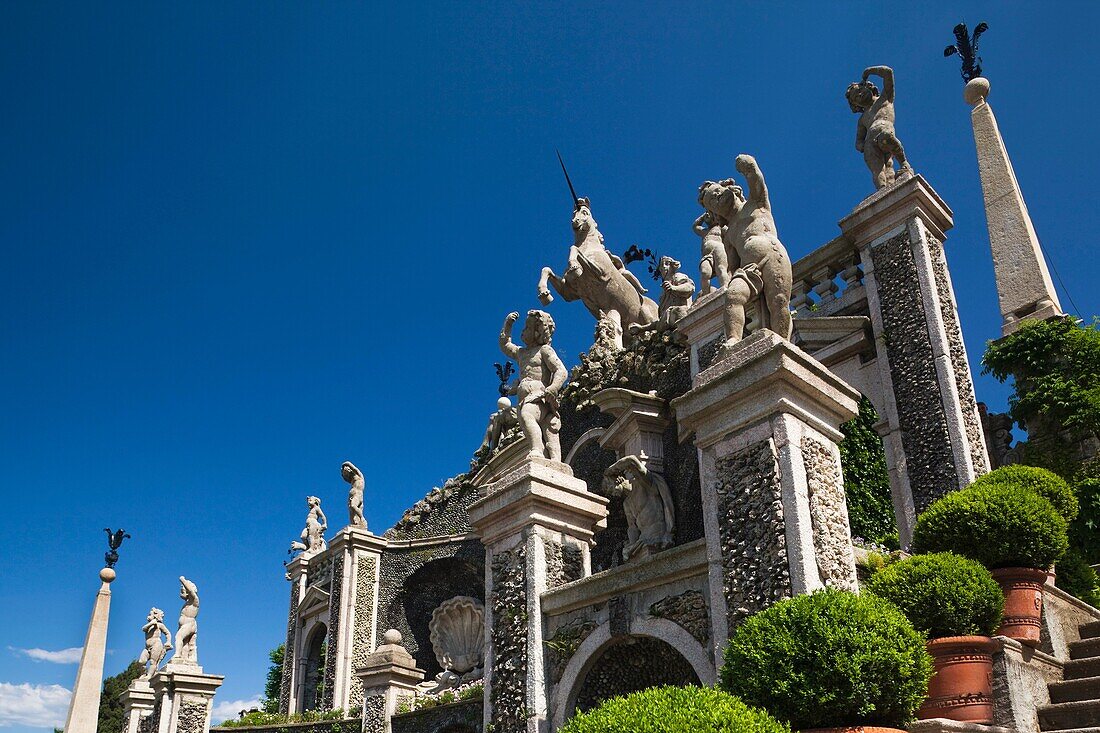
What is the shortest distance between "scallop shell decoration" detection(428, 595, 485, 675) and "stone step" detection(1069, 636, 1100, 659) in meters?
14.3

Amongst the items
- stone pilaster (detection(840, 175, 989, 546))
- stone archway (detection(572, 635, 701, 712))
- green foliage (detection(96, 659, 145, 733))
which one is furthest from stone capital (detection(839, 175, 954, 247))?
green foliage (detection(96, 659, 145, 733))

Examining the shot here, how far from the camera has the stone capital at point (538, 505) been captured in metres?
9.12

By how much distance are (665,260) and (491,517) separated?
37.0ft

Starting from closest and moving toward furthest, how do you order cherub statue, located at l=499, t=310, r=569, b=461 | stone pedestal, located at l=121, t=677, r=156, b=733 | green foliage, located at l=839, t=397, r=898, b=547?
cherub statue, located at l=499, t=310, r=569, b=461 < green foliage, located at l=839, t=397, r=898, b=547 < stone pedestal, located at l=121, t=677, r=156, b=733

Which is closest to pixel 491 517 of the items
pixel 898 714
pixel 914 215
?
pixel 898 714

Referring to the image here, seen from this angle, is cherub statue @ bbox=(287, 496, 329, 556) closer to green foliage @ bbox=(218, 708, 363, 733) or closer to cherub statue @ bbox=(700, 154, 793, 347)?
green foliage @ bbox=(218, 708, 363, 733)

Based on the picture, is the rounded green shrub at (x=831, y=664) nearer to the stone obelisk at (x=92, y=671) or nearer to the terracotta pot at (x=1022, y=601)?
the terracotta pot at (x=1022, y=601)

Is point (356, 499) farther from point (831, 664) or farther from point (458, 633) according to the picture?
point (831, 664)

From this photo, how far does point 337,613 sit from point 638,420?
11836 mm

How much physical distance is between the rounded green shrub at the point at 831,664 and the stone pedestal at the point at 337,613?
54.9 feet

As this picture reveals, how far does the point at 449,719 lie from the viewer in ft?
42.5

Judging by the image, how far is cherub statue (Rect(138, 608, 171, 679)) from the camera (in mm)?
22641

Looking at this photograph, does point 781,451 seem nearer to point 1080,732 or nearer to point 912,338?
point 1080,732

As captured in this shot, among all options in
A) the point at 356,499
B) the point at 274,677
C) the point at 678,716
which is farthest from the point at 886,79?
the point at 274,677
